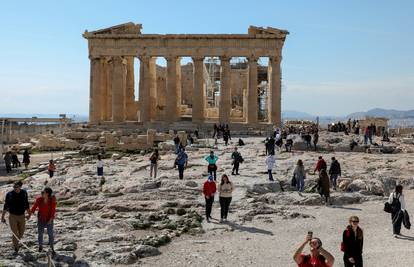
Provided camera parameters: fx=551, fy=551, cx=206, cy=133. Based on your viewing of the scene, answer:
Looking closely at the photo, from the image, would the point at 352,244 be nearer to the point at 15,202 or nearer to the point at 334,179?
the point at 15,202

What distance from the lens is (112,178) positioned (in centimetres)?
2634

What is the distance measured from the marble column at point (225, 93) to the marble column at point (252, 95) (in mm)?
2003

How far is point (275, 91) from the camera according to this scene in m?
51.5

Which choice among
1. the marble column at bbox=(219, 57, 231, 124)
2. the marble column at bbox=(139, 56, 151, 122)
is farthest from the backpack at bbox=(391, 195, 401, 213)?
the marble column at bbox=(139, 56, 151, 122)

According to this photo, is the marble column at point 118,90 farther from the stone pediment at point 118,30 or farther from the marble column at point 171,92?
the marble column at point 171,92

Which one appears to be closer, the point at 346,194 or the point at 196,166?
the point at 346,194

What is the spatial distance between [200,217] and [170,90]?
35.5 metres

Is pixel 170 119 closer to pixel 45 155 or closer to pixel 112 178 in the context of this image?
pixel 45 155

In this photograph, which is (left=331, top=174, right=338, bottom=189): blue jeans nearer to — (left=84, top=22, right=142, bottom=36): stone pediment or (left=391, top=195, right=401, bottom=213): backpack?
(left=391, top=195, right=401, bottom=213): backpack

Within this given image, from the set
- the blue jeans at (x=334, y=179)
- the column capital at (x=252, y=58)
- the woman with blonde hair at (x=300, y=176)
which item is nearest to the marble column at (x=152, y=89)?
the column capital at (x=252, y=58)

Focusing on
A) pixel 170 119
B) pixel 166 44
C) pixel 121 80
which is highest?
pixel 166 44

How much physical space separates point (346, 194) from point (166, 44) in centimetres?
3418

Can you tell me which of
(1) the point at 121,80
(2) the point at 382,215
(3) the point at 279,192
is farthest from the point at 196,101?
(2) the point at 382,215

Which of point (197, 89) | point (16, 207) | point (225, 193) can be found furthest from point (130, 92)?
point (16, 207)
